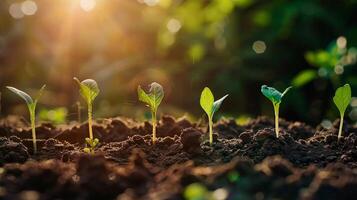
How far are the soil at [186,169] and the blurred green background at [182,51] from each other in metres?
3.01

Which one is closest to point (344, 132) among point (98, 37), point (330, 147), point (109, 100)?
point (330, 147)

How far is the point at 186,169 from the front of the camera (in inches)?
68.0

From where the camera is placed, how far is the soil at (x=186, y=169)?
5.41 ft

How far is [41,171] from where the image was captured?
5.76ft

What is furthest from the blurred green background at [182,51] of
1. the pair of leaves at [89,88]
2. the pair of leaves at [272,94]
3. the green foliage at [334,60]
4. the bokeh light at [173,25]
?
the pair of leaves at [272,94]

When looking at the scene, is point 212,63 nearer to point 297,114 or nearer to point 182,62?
point 182,62

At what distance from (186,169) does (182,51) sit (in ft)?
15.8

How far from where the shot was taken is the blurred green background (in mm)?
5988

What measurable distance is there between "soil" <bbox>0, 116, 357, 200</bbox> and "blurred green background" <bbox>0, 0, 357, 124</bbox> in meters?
3.01

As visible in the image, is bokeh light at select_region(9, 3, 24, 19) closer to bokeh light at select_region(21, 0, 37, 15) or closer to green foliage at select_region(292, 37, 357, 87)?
bokeh light at select_region(21, 0, 37, 15)

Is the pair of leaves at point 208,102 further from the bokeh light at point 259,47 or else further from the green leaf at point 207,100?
the bokeh light at point 259,47

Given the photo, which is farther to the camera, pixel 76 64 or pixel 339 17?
pixel 76 64

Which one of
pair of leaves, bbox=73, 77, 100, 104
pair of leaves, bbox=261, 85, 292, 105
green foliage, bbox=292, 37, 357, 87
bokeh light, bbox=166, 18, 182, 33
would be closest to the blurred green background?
bokeh light, bbox=166, 18, 182, 33

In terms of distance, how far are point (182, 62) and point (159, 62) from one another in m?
0.27
